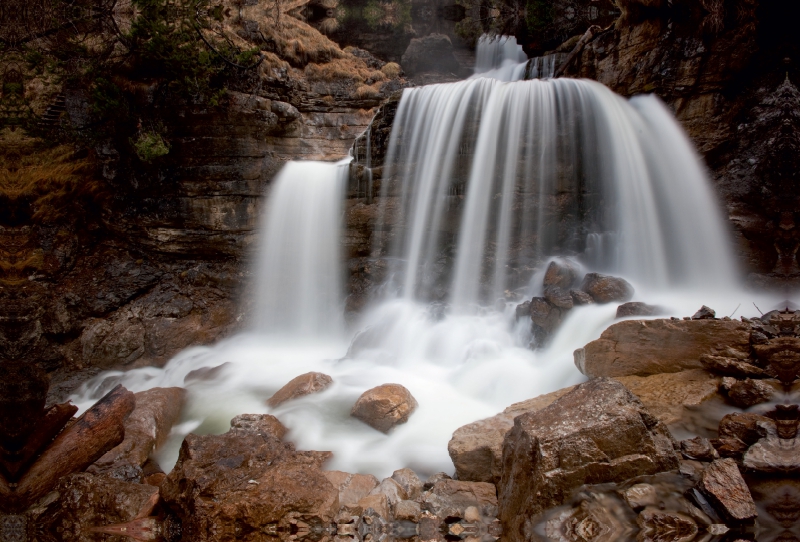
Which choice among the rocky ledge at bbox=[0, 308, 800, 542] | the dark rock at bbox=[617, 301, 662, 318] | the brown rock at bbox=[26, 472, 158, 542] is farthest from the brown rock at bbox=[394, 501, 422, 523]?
the dark rock at bbox=[617, 301, 662, 318]

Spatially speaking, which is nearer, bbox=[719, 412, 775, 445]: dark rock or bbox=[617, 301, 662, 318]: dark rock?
bbox=[719, 412, 775, 445]: dark rock

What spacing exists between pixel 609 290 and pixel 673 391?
10.4 feet

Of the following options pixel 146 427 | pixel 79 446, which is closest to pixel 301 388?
pixel 146 427

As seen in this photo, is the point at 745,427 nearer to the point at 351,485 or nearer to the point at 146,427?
the point at 351,485

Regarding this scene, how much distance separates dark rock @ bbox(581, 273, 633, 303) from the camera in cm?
723

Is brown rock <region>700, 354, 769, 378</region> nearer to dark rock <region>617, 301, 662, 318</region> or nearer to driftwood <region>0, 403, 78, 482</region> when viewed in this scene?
dark rock <region>617, 301, 662, 318</region>

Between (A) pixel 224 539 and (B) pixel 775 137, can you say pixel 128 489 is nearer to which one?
(A) pixel 224 539

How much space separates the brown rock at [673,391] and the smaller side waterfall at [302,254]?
7.35 m

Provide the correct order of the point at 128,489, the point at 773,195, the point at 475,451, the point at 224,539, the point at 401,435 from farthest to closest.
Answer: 1. the point at 773,195
2. the point at 401,435
3. the point at 475,451
4. the point at 128,489
5. the point at 224,539

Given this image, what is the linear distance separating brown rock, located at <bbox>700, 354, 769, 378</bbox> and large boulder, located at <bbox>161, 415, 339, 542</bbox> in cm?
387

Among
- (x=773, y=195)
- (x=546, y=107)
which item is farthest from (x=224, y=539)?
(x=773, y=195)

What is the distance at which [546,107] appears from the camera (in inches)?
372

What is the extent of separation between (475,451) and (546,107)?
309 inches

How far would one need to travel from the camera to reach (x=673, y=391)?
14.2 ft
